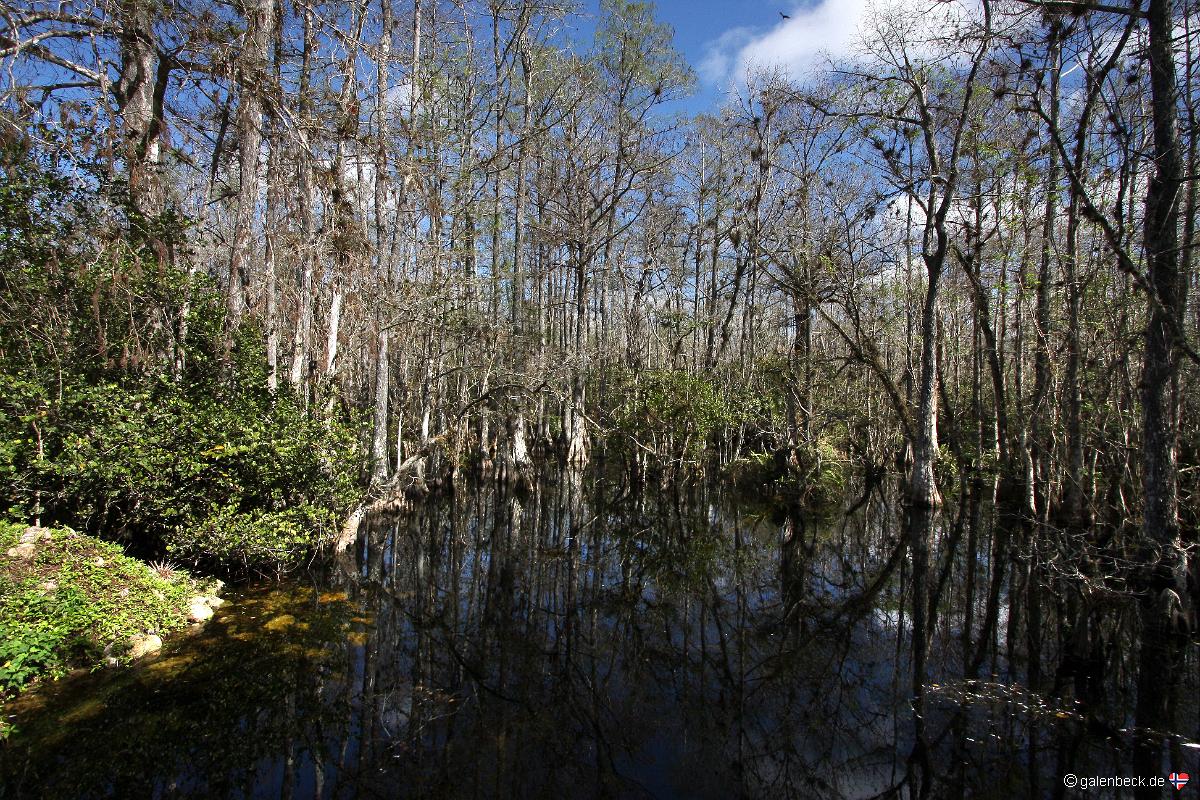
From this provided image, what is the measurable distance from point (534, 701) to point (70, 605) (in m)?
4.00

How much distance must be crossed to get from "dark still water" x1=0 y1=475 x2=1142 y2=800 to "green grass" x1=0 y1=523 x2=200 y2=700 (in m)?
0.25

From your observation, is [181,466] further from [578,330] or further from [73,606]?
[578,330]

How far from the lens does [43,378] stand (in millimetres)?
5898

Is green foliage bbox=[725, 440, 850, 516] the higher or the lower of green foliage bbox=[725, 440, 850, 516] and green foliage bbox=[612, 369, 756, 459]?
the lower

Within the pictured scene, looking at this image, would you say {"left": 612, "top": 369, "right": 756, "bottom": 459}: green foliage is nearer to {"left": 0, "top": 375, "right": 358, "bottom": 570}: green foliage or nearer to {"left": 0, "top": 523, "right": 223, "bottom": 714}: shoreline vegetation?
{"left": 0, "top": 375, "right": 358, "bottom": 570}: green foliage

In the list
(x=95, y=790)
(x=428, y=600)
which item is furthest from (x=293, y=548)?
(x=95, y=790)

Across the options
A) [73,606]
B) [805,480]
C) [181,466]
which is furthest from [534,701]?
[805,480]

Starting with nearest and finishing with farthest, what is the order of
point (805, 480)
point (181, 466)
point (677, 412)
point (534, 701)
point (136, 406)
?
point (534, 701) → point (136, 406) → point (181, 466) → point (805, 480) → point (677, 412)

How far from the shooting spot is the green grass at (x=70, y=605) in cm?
462

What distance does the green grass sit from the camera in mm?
4621

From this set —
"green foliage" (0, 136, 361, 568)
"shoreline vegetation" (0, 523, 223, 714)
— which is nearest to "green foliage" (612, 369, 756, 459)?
"green foliage" (0, 136, 361, 568)

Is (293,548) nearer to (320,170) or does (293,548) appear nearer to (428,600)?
(428,600)

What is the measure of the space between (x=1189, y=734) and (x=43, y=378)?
34.3 feet

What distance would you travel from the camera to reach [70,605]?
5.04 metres
